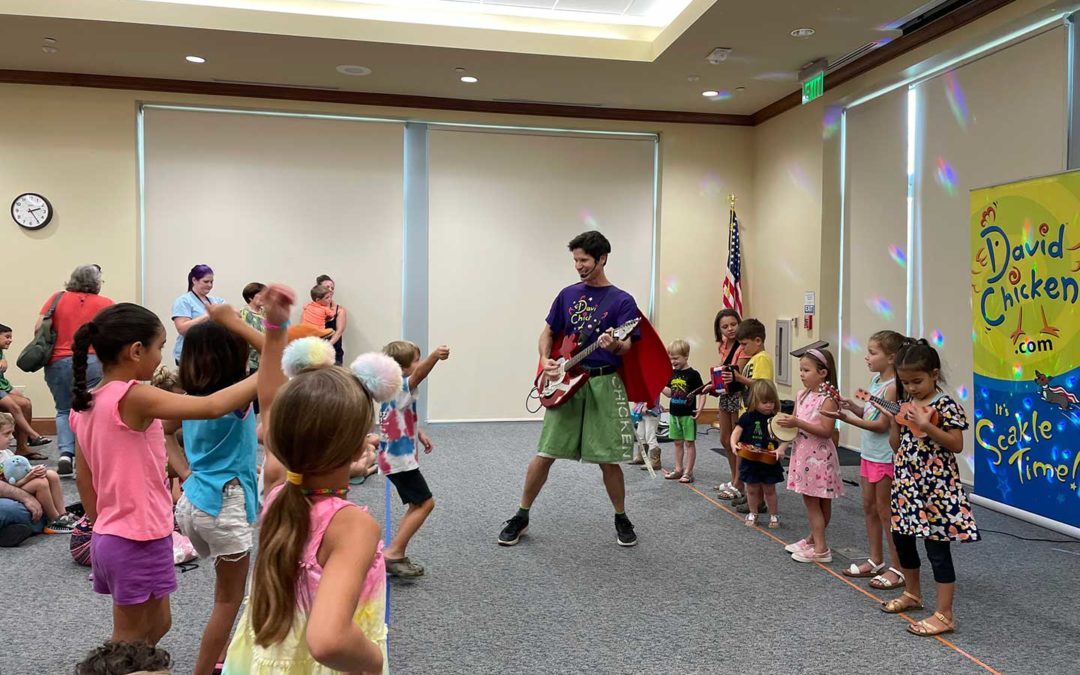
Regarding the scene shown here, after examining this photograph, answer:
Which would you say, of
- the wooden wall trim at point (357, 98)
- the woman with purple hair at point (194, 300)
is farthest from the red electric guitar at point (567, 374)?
the wooden wall trim at point (357, 98)

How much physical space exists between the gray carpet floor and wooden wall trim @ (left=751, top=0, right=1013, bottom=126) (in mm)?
3175

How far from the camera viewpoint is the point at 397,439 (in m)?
3.29

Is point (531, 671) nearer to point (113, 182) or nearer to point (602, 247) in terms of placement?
point (602, 247)

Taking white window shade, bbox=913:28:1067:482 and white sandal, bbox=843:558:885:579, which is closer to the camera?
white sandal, bbox=843:558:885:579

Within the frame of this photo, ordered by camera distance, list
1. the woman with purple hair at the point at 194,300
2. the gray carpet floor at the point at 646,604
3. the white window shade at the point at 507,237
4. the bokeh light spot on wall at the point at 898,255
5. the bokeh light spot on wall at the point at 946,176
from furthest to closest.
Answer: the white window shade at the point at 507,237, the bokeh light spot on wall at the point at 898,255, the woman with purple hair at the point at 194,300, the bokeh light spot on wall at the point at 946,176, the gray carpet floor at the point at 646,604

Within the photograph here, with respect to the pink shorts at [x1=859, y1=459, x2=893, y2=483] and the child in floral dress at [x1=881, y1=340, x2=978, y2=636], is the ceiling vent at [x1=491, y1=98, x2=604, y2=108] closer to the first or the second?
the pink shorts at [x1=859, y1=459, x2=893, y2=483]

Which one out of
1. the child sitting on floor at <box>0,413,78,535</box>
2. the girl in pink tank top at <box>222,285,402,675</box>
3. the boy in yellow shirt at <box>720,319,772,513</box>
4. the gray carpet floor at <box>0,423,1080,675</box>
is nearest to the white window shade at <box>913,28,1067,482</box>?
the gray carpet floor at <box>0,423,1080,675</box>

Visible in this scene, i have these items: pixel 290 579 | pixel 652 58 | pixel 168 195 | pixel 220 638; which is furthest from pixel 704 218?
pixel 290 579

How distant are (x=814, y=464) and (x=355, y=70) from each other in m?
5.02

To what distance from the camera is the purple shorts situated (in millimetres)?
1915

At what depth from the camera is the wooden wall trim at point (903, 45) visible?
16.3 feet

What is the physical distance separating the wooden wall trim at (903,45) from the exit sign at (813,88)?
19 cm

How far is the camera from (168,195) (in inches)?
285

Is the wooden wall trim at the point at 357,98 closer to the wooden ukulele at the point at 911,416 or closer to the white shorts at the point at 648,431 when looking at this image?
the white shorts at the point at 648,431
